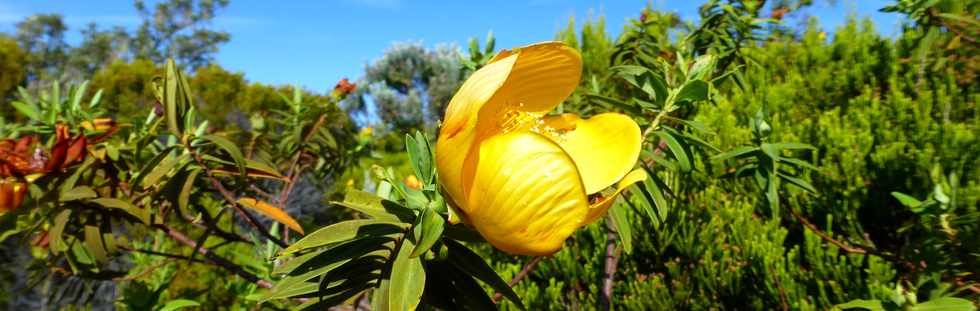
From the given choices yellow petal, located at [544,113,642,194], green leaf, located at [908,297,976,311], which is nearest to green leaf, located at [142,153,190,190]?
yellow petal, located at [544,113,642,194]

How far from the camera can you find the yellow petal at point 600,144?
84 cm

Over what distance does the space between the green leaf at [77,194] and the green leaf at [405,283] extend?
945mm

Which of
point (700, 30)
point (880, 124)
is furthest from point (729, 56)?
point (880, 124)

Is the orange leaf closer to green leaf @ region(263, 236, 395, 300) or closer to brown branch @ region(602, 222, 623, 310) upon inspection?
green leaf @ region(263, 236, 395, 300)

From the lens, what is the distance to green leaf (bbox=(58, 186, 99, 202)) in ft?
4.17

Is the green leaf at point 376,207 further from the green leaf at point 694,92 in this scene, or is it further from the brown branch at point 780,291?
the brown branch at point 780,291

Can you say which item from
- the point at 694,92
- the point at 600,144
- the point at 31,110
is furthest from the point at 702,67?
the point at 31,110

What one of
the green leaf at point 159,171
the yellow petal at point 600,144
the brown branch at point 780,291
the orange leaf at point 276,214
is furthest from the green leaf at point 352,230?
the brown branch at point 780,291

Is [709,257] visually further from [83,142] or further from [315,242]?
[83,142]

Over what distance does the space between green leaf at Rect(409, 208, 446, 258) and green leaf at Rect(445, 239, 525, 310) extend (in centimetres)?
13

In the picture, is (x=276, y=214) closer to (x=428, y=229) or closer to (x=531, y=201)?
(x=428, y=229)

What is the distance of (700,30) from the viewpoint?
1974 mm

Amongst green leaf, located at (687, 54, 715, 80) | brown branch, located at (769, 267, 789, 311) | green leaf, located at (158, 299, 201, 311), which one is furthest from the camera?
brown branch, located at (769, 267, 789, 311)

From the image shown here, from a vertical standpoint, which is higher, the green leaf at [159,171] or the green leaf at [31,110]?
the green leaf at [31,110]
